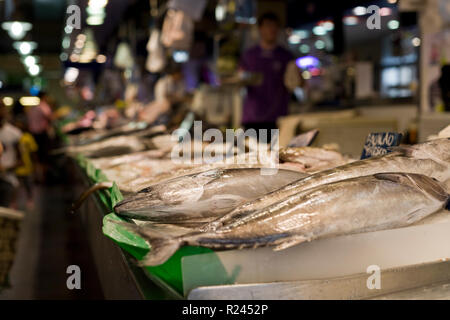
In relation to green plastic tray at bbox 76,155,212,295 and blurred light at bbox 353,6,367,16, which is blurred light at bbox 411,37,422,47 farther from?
green plastic tray at bbox 76,155,212,295

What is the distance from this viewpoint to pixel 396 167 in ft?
4.37

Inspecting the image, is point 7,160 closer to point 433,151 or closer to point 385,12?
point 385,12

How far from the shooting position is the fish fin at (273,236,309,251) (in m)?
1.01

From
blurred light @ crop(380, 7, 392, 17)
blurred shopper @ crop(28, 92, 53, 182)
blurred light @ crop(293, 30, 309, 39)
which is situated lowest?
blurred shopper @ crop(28, 92, 53, 182)

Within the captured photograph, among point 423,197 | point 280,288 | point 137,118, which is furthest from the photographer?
point 137,118

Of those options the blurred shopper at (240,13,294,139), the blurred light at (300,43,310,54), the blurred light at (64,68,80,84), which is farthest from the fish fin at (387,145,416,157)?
the blurred light at (64,68,80,84)

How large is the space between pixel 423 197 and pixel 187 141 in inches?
69.0

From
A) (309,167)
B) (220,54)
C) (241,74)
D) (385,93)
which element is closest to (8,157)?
(220,54)

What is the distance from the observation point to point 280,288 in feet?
3.33

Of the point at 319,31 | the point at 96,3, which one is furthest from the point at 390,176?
the point at 96,3

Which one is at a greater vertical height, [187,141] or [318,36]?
[318,36]

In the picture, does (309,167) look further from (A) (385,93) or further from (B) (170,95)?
(B) (170,95)

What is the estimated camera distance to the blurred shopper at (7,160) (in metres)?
7.19

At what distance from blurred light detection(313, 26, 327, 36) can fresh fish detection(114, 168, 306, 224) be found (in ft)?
20.9
